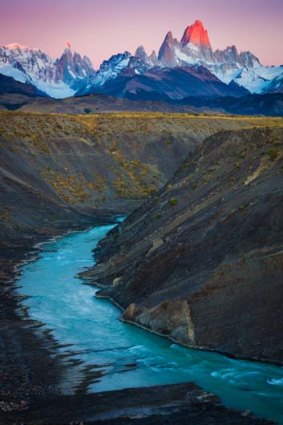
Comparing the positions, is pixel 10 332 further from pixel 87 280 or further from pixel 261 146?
pixel 261 146

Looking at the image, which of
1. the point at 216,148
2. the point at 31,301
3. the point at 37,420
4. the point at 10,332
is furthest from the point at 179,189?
the point at 37,420

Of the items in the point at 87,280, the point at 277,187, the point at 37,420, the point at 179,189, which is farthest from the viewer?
the point at 179,189

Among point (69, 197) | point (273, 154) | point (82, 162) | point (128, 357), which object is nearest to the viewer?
point (128, 357)

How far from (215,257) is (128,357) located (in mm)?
9333

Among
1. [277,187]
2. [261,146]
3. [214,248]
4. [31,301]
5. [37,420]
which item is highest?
[261,146]

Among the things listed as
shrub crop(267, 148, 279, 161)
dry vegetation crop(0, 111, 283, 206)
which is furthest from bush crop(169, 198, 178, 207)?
dry vegetation crop(0, 111, 283, 206)

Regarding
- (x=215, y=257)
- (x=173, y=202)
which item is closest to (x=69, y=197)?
(x=173, y=202)

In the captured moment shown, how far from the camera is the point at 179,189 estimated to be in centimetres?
6375

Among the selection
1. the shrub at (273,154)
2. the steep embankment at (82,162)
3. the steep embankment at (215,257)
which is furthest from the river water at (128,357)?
the steep embankment at (82,162)

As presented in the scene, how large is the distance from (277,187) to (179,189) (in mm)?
17747

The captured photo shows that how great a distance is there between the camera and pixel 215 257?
4266 cm

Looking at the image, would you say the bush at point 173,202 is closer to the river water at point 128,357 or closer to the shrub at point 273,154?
the shrub at point 273,154

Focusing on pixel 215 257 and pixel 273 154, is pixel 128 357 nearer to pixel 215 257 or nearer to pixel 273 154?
pixel 215 257

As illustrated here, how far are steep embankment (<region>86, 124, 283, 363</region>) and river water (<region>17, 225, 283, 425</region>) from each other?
1.08 meters
